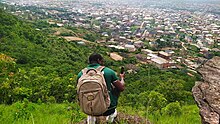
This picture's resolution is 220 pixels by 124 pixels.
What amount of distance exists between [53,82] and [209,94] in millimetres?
5551

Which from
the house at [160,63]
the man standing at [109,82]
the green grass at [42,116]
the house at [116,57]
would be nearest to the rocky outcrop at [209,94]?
the man standing at [109,82]

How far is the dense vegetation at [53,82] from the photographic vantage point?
5.16m

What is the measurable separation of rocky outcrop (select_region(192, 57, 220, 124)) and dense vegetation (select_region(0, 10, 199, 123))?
1.84 feet

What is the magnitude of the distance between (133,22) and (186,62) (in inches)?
1481

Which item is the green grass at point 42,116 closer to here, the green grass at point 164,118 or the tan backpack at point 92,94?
the tan backpack at point 92,94

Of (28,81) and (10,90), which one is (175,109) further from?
(28,81)

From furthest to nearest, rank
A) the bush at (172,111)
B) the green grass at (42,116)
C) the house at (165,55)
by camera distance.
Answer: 1. the house at (165,55)
2. the bush at (172,111)
3. the green grass at (42,116)

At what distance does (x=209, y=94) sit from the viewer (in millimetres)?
2494

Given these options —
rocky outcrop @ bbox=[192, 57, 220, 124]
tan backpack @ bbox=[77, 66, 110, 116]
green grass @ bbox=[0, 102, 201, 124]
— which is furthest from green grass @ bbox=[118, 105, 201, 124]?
tan backpack @ bbox=[77, 66, 110, 116]

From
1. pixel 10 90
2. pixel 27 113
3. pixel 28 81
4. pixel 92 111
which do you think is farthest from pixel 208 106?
pixel 28 81

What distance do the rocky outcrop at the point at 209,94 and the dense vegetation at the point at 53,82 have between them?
1.84 ft

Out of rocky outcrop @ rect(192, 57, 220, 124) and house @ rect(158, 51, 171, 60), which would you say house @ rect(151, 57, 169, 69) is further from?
rocky outcrop @ rect(192, 57, 220, 124)

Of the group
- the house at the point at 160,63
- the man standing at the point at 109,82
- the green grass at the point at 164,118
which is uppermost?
the man standing at the point at 109,82

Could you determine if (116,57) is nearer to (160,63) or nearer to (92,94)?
(160,63)
